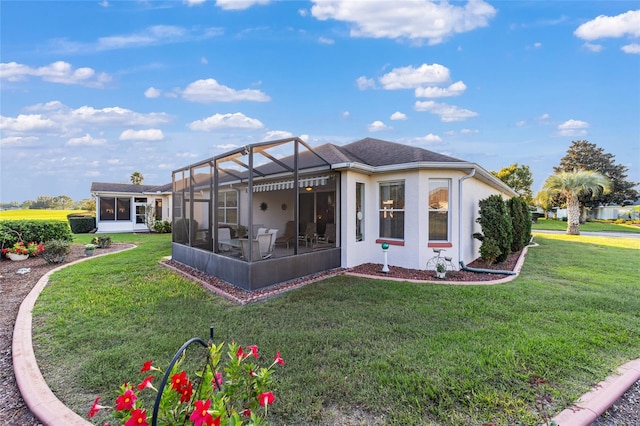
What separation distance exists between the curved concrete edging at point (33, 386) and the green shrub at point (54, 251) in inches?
296

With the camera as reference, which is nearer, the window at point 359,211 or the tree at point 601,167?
the window at point 359,211

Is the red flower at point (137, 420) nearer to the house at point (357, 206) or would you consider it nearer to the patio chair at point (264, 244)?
the house at point (357, 206)

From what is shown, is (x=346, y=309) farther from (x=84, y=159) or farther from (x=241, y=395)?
(x=84, y=159)

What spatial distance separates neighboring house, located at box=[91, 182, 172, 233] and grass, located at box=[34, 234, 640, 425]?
19908 mm

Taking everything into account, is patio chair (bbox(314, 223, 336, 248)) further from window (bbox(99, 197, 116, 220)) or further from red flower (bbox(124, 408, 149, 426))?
window (bbox(99, 197, 116, 220))

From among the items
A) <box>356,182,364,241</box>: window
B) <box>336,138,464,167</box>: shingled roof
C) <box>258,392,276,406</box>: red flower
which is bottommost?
<box>258,392,276,406</box>: red flower

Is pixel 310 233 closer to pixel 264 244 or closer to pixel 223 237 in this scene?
pixel 223 237

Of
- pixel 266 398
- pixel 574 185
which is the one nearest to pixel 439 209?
pixel 266 398

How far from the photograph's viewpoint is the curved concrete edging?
314 centimetres

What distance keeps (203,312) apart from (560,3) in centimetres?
1997

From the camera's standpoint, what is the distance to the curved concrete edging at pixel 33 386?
314cm

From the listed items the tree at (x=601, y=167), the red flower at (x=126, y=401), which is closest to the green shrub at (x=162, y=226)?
the red flower at (x=126, y=401)

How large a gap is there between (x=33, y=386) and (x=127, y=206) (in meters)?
27.1

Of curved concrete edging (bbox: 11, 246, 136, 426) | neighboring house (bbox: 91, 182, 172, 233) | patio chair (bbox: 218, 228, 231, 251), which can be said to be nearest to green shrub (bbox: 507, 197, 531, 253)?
patio chair (bbox: 218, 228, 231, 251)
